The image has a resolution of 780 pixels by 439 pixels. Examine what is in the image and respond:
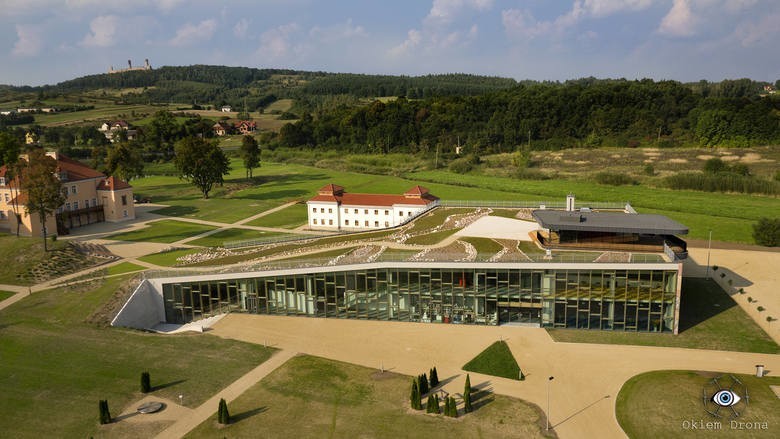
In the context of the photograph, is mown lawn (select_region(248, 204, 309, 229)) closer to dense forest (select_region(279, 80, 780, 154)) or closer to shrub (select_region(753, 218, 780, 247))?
shrub (select_region(753, 218, 780, 247))

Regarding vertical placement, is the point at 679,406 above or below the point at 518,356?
below

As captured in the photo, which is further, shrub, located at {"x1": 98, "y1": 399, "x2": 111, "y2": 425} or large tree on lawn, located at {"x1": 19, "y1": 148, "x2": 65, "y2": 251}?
large tree on lawn, located at {"x1": 19, "y1": 148, "x2": 65, "y2": 251}

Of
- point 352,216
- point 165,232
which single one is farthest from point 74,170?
point 352,216

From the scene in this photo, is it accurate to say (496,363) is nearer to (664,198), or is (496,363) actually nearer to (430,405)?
(430,405)

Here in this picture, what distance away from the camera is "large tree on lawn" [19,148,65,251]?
57406 mm

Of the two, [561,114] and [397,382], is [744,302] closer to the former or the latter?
[397,382]

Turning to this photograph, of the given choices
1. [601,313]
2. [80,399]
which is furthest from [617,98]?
[80,399]

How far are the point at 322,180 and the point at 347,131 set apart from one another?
44830 millimetres

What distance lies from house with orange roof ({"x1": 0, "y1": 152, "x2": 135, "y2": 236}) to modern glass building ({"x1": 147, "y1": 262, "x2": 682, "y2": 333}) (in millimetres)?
31375

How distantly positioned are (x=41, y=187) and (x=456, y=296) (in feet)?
146

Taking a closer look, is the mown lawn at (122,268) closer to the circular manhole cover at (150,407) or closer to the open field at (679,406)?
the circular manhole cover at (150,407)

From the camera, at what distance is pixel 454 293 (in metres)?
41.2

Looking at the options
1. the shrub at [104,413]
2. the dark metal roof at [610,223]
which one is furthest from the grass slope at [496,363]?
the shrub at [104,413]

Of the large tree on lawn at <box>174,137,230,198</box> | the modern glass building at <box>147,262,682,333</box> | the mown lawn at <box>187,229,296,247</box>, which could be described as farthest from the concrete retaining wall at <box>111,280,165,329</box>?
the large tree on lawn at <box>174,137,230,198</box>
